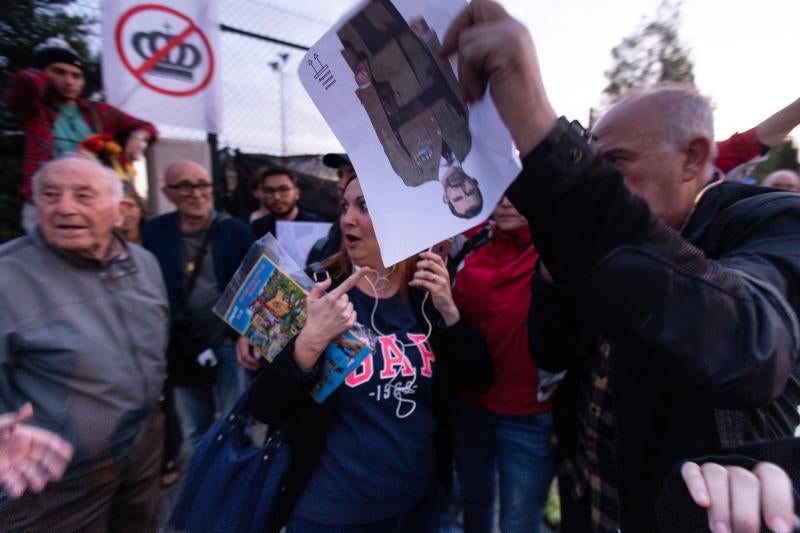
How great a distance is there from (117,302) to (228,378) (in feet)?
4.42

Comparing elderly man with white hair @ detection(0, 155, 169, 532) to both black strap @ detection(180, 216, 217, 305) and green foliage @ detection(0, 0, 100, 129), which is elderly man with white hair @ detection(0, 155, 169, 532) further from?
green foliage @ detection(0, 0, 100, 129)

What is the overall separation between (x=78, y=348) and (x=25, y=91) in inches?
91.8

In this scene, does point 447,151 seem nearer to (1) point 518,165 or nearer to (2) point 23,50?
(1) point 518,165

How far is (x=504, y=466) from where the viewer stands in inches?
81.1

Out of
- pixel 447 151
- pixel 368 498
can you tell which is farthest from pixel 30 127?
pixel 447 151

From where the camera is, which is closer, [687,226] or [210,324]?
[687,226]

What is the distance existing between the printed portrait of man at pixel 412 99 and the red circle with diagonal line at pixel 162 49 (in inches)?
69.8

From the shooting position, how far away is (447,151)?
0.67 metres

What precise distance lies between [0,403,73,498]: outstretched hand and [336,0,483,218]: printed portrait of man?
1.16m

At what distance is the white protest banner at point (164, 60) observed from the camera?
193 centimetres

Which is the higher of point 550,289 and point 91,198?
point 91,198

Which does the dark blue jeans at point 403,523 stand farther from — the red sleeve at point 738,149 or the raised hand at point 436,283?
the red sleeve at point 738,149

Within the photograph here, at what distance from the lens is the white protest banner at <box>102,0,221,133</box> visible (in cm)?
193

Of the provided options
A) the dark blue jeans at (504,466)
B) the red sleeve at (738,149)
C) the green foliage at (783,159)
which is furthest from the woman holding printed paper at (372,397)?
the green foliage at (783,159)
